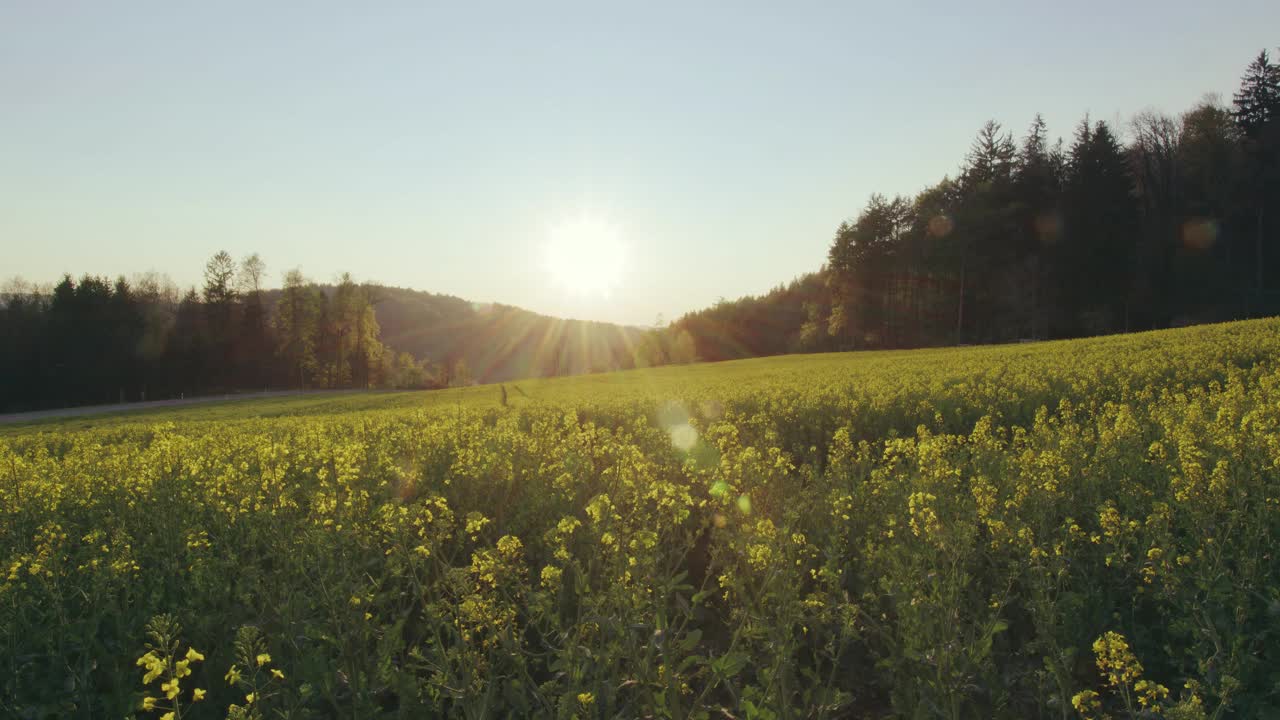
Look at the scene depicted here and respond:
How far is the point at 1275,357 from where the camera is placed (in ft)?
47.7

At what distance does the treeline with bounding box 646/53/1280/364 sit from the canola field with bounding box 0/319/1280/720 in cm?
5312

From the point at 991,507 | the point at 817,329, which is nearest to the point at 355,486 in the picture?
the point at 991,507

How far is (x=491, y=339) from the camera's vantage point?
505ft

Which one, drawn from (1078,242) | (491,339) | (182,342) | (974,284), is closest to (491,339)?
(491,339)

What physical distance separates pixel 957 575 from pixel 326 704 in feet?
11.7

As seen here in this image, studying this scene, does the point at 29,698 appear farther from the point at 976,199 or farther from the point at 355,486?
the point at 976,199

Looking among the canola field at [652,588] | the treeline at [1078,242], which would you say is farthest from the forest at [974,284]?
the canola field at [652,588]

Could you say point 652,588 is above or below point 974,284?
below

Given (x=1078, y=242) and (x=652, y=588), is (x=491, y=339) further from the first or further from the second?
(x=652, y=588)

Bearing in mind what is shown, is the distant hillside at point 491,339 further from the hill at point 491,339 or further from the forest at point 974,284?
the forest at point 974,284

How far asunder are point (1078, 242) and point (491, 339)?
121 meters

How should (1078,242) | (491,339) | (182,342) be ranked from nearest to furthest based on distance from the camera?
(1078,242)
(182,342)
(491,339)

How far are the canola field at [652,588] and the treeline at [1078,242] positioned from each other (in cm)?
5312

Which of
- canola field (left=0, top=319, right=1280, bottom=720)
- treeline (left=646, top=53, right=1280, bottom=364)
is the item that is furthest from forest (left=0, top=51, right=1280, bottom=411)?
canola field (left=0, top=319, right=1280, bottom=720)
